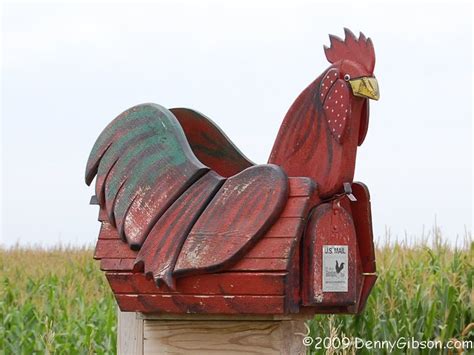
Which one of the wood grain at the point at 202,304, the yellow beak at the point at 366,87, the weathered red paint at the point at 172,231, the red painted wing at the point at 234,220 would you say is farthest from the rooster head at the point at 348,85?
the wood grain at the point at 202,304

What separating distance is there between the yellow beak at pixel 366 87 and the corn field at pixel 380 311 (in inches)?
56.4

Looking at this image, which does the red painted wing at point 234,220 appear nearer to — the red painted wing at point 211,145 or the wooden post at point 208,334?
the wooden post at point 208,334

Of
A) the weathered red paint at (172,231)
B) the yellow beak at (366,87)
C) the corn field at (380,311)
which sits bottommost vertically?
the corn field at (380,311)

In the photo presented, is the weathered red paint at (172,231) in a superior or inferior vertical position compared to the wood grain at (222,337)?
superior

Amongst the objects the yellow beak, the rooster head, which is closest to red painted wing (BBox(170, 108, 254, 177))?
the rooster head

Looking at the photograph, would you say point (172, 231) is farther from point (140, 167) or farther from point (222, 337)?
point (222, 337)

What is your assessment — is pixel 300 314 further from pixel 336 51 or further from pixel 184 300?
pixel 336 51

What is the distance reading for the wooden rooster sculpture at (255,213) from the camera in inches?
129

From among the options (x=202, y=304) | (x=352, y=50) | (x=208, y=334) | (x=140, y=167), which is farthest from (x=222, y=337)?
(x=352, y=50)

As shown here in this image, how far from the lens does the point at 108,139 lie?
3820 millimetres

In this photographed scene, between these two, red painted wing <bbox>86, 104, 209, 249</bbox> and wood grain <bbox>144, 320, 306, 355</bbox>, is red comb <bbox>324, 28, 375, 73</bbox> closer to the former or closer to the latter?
red painted wing <bbox>86, 104, 209, 249</bbox>

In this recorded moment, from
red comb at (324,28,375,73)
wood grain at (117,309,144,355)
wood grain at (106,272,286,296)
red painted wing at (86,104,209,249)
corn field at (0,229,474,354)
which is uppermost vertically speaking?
red comb at (324,28,375,73)

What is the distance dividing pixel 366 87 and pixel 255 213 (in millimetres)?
567

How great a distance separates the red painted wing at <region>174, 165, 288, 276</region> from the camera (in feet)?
10.8
